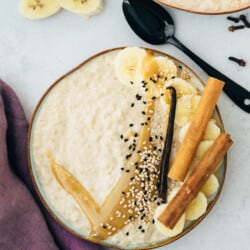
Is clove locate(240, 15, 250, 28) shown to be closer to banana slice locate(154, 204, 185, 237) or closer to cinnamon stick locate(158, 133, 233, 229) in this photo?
cinnamon stick locate(158, 133, 233, 229)

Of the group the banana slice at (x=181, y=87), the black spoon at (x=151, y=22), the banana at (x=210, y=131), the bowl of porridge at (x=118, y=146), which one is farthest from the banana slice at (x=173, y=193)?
the black spoon at (x=151, y=22)

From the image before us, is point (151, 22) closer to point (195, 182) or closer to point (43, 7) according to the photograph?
point (43, 7)

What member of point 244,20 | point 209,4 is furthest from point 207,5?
point 244,20

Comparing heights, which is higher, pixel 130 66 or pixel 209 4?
pixel 209 4

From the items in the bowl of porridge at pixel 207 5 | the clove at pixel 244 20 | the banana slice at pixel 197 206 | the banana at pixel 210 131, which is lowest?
the banana slice at pixel 197 206

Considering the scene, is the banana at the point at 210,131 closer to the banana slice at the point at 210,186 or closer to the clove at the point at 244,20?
the banana slice at the point at 210,186


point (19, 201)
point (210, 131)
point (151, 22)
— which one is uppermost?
point (151, 22)
